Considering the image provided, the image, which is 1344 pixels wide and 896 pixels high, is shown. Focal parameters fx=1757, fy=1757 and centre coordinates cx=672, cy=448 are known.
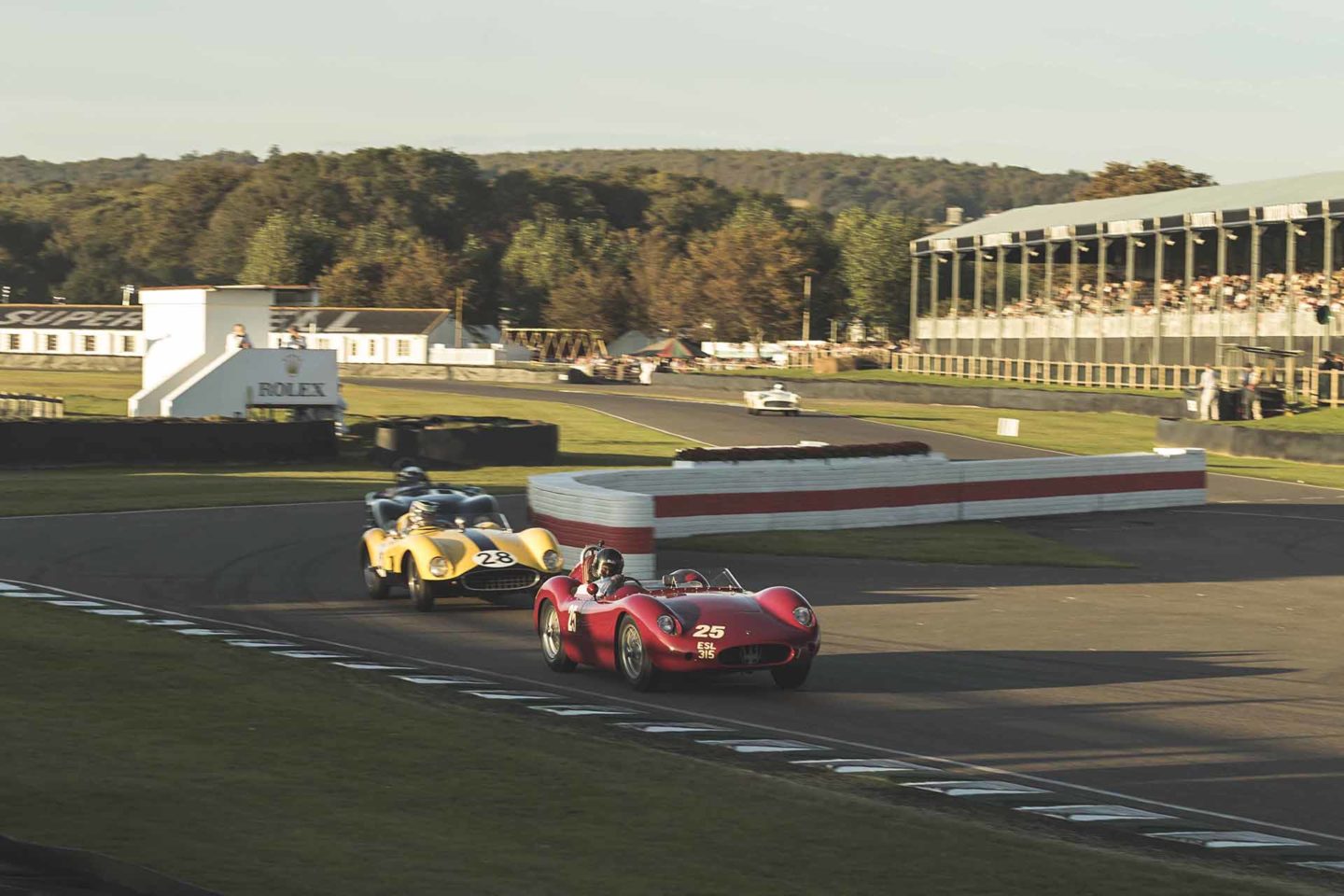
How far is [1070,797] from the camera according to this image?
977 centimetres

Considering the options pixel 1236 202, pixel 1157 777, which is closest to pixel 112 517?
pixel 1157 777

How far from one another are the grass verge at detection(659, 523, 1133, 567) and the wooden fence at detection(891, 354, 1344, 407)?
28.3m

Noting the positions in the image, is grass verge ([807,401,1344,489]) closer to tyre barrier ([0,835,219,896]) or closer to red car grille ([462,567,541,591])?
red car grille ([462,567,541,591])

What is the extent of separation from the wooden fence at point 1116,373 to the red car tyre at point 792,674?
4099 centimetres

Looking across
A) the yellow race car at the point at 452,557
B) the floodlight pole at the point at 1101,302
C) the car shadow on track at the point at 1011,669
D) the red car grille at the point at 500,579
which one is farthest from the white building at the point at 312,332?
the car shadow on track at the point at 1011,669

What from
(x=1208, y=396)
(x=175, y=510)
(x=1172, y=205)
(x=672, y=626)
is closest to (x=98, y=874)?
(x=672, y=626)

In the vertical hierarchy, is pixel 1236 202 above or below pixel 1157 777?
above

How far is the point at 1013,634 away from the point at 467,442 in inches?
1002

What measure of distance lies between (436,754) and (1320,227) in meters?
67.2

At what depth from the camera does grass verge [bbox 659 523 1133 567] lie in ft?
77.8

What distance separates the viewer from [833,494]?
87.1ft

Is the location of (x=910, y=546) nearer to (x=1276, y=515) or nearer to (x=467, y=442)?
(x=1276, y=515)

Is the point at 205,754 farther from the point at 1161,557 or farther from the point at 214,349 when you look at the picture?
the point at 214,349

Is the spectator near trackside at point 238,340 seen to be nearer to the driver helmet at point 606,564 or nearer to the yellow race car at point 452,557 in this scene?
the yellow race car at point 452,557
